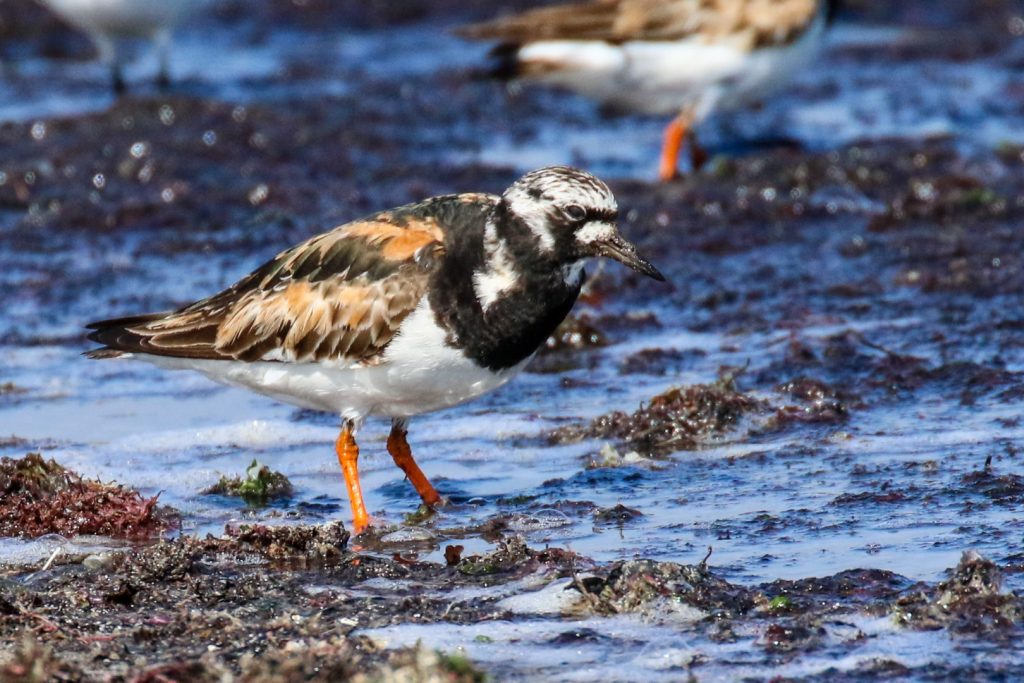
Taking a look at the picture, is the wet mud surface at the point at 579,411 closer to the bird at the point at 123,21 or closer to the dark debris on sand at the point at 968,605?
the dark debris on sand at the point at 968,605

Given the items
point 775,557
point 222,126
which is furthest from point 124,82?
point 775,557

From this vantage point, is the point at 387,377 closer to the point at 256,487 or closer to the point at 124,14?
the point at 256,487

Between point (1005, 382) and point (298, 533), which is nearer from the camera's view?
point (298, 533)

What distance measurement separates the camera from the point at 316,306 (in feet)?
18.8

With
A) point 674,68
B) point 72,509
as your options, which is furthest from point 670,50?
point 72,509

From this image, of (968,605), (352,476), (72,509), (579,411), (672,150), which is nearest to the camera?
(968,605)

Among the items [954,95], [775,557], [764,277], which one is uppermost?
[954,95]

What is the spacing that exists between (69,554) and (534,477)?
177 cm

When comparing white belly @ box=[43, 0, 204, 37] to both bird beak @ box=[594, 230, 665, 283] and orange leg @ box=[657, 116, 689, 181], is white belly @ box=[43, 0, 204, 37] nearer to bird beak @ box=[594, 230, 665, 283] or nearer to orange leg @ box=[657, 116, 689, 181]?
orange leg @ box=[657, 116, 689, 181]

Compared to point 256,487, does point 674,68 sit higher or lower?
higher

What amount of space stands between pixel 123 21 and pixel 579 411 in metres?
7.06

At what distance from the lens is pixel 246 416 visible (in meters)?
7.16

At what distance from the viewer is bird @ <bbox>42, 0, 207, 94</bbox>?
12562 mm

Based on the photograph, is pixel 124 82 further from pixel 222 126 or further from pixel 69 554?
pixel 69 554
